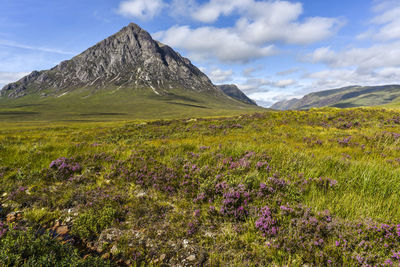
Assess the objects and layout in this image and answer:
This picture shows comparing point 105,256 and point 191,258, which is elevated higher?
point 191,258

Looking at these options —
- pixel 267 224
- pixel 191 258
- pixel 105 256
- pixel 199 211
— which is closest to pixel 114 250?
pixel 105 256

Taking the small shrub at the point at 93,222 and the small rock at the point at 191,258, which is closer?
the small rock at the point at 191,258

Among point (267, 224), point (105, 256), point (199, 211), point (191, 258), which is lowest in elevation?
point (105, 256)

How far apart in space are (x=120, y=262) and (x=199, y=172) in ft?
9.54

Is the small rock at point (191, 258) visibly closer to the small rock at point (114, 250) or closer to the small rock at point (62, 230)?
the small rock at point (114, 250)

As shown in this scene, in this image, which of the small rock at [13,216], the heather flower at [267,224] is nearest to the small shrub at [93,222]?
the small rock at [13,216]

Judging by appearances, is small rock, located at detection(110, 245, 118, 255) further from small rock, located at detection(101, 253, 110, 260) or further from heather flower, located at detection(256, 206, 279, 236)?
heather flower, located at detection(256, 206, 279, 236)

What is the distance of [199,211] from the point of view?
406 centimetres

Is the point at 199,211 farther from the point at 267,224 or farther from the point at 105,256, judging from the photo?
the point at 105,256

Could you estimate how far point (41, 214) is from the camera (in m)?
4.20

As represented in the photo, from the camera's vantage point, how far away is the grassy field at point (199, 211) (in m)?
2.88

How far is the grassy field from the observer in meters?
2.88

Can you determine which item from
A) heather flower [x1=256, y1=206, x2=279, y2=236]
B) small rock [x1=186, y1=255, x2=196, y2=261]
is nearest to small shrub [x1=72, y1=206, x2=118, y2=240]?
small rock [x1=186, y1=255, x2=196, y2=261]

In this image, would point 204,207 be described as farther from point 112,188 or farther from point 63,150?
point 63,150
